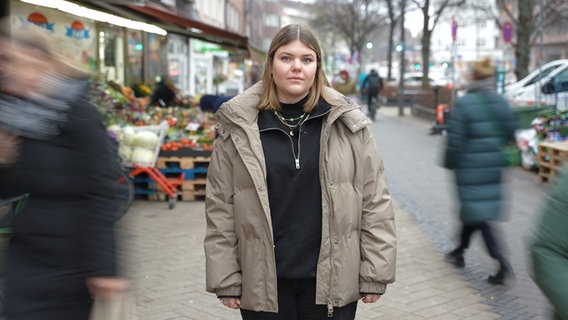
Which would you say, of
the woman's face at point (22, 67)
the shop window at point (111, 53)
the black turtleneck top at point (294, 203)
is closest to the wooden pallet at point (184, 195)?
the shop window at point (111, 53)

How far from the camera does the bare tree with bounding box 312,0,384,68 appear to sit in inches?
2007

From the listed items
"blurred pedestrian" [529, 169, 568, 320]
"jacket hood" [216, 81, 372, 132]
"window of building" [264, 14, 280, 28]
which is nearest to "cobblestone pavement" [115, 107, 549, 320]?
"jacket hood" [216, 81, 372, 132]

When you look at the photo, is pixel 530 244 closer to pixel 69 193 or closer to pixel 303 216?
pixel 303 216

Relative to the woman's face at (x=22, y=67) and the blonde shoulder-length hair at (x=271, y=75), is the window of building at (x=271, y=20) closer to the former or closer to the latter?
the blonde shoulder-length hair at (x=271, y=75)

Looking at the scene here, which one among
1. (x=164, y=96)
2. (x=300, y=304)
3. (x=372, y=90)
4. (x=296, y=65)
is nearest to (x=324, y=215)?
(x=300, y=304)

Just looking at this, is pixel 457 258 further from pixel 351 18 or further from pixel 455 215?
pixel 351 18

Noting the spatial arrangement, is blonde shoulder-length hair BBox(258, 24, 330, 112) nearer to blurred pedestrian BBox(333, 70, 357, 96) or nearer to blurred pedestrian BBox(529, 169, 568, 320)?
blurred pedestrian BBox(529, 169, 568, 320)

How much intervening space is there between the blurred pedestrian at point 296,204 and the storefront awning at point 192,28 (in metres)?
8.27

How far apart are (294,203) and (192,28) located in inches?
445

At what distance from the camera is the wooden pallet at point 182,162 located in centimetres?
987

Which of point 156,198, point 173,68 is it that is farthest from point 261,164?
point 173,68

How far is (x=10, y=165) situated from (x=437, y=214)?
23.2ft

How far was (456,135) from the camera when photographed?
19.4 feet

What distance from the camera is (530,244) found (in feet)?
7.22
